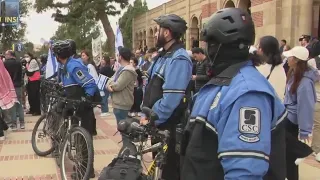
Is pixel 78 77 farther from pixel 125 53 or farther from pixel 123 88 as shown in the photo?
pixel 125 53

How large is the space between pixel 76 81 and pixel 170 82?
2.39 metres

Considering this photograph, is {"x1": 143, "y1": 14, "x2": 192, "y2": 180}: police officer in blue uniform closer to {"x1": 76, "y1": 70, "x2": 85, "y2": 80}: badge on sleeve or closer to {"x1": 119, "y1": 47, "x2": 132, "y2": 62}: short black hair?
{"x1": 76, "y1": 70, "x2": 85, "y2": 80}: badge on sleeve

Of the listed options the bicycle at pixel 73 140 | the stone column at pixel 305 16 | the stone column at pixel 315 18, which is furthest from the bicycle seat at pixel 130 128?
the stone column at pixel 315 18

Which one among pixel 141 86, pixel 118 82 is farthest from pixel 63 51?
pixel 141 86

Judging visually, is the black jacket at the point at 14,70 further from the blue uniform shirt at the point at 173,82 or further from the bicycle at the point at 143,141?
the bicycle at the point at 143,141

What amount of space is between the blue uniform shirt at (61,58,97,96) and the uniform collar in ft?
13.3

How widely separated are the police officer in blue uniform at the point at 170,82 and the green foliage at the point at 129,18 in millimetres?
50292

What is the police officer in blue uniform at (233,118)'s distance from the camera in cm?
182

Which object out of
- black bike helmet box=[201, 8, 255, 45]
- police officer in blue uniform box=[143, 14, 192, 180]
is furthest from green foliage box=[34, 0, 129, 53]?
black bike helmet box=[201, 8, 255, 45]

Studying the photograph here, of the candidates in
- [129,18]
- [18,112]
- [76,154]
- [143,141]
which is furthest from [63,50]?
[129,18]

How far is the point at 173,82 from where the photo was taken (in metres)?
3.92

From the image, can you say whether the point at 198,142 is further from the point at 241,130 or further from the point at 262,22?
the point at 262,22

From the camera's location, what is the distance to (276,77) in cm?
469

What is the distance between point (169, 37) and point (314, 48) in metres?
5.94
